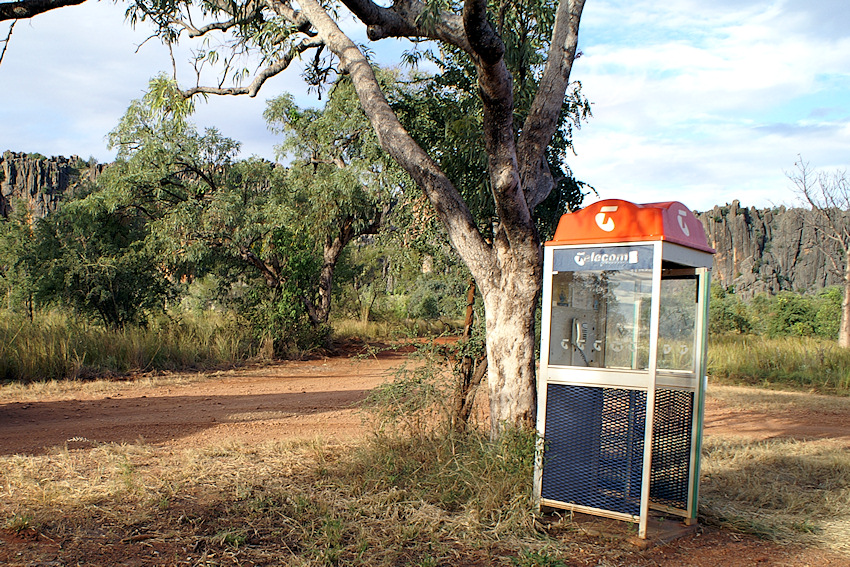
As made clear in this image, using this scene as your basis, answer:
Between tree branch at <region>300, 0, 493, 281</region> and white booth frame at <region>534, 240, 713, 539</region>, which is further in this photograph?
tree branch at <region>300, 0, 493, 281</region>

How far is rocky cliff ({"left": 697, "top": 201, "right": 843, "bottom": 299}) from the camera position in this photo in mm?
75125

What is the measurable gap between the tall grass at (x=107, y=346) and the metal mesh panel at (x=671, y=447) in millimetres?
9717

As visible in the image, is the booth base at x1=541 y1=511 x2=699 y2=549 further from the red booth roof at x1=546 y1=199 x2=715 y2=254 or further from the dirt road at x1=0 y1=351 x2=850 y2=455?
the dirt road at x1=0 y1=351 x2=850 y2=455

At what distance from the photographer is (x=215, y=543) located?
4.45m

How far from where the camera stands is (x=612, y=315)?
565cm

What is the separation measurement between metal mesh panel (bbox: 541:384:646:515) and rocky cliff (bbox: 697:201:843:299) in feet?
240

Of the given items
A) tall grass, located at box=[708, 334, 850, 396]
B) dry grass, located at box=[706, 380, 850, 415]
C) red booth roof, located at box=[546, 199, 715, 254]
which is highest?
red booth roof, located at box=[546, 199, 715, 254]

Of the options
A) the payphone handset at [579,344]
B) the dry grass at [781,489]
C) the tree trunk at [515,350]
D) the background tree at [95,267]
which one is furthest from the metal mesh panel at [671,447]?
the background tree at [95,267]

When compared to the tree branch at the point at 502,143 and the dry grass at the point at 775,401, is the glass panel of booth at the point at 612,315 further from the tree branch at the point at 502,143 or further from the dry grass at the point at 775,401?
the dry grass at the point at 775,401

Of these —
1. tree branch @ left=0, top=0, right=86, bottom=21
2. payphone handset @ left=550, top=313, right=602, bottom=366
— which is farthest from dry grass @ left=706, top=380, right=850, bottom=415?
tree branch @ left=0, top=0, right=86, bottom=21

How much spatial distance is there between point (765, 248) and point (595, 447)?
85783 millimetres

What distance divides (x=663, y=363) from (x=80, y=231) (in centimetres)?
1394

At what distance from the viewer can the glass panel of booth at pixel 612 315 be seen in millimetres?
5422

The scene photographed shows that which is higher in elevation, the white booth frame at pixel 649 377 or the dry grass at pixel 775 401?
the white booth frame at pixel 649 377
